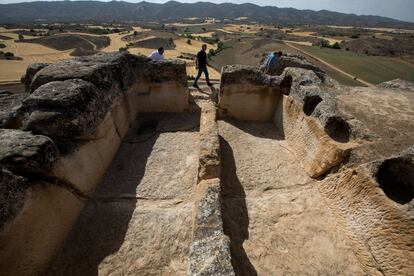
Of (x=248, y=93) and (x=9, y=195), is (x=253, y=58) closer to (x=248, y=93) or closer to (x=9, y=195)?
(x=248, y=93)

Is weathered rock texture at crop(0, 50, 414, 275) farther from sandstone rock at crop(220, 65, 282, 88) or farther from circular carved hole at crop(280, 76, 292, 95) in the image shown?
sandstone rock at crop(220, 65, 282, 88)

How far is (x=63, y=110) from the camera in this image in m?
4.72

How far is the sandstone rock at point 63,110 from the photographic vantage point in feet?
15.1

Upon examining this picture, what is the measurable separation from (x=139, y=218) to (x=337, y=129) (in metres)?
4.74

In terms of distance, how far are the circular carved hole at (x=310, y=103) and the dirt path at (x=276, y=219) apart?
1.16m

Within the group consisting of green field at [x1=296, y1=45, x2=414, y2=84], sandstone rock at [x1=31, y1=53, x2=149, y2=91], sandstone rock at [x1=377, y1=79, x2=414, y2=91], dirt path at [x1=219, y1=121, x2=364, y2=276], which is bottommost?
green field at [x1=296, y1=45, x2=414, y2=84]

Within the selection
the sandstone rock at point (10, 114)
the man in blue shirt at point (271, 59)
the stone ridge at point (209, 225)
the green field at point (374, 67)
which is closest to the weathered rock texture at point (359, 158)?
the stone ridge at point (209, 225)

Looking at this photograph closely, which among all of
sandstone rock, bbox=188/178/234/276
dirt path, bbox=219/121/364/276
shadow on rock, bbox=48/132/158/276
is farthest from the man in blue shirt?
sandstone rock, bbox=188/178/234/276

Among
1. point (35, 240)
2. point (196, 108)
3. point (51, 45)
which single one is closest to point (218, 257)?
point (35, 240)

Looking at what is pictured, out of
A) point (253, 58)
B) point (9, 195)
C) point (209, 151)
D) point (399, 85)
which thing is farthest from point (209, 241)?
point (253, 58)

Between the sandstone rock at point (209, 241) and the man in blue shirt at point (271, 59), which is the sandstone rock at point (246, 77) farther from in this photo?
the sandstone rock at point (209, 241)

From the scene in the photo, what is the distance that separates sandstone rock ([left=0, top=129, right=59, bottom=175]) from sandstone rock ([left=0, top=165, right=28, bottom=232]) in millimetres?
235

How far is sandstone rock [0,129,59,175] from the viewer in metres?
3.70

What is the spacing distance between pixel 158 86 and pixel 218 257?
231 inches
